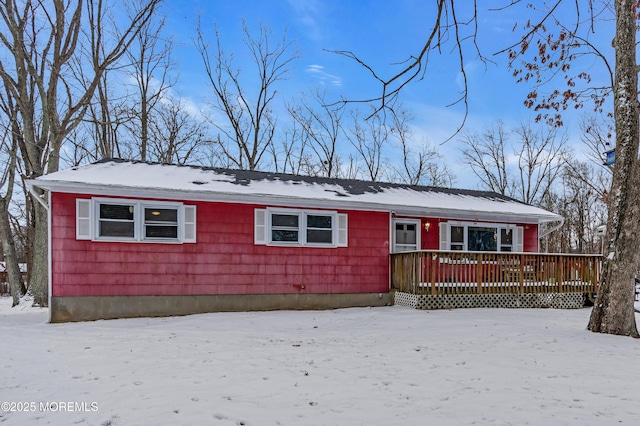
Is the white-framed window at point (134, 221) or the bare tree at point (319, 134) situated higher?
the bare tree at point (319, 134)

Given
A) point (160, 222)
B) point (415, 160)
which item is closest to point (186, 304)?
point (160, 222)

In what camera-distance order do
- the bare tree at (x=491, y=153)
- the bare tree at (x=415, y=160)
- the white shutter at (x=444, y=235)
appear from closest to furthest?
the white shutter at (x=444, y=235), the bare tree at (x=415, y=160), the bare tree at (x=491, y=153)

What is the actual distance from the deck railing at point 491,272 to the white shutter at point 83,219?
286 inches

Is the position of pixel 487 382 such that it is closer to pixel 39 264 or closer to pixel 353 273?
pixel 353 273

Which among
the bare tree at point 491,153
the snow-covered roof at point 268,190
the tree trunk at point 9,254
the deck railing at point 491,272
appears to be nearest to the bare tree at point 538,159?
the bare tree at point 491,153

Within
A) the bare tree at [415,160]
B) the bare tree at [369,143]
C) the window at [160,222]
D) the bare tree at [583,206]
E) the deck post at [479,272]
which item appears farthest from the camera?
the bare tree at [583,206]

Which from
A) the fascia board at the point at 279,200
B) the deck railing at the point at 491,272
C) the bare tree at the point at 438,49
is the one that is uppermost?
the bare tree at the point at 438,49

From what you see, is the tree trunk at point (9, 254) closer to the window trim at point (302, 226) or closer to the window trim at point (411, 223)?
the window trim at point (302, 226)

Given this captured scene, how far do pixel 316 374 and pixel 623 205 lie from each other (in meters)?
6.03

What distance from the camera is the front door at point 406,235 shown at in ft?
37.7

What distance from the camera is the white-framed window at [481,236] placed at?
460 inches

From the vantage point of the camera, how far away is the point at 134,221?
876cm

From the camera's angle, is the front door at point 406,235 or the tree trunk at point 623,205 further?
the front door at point 406,235

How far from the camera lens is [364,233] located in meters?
10.6
